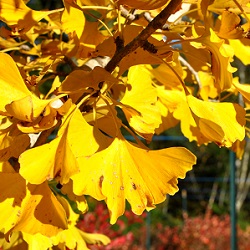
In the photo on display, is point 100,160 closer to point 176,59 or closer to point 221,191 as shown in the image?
point 176,59

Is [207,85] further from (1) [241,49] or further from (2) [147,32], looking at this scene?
(2) [147,32]

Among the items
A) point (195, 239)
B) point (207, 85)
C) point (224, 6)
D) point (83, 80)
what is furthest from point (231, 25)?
point (195, 239)

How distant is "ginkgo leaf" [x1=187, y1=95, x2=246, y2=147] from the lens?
0.51 metres

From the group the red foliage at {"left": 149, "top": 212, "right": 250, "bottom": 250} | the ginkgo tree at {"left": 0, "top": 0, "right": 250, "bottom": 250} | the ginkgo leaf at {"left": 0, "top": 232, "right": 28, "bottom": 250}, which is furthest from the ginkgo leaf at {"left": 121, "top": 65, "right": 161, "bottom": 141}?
the red foliage at {"left": 149, "top": 212, "right": 250, "bottom": 250}

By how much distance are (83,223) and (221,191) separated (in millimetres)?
5213

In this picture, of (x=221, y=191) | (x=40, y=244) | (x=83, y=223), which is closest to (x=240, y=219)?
(x=221, y=191)

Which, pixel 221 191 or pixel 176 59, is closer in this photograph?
pixel 176 59

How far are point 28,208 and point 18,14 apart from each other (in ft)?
0.58

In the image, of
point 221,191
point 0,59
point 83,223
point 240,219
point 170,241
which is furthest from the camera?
point 221,191

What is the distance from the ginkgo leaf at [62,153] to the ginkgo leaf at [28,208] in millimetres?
49

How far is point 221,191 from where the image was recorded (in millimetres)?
7605

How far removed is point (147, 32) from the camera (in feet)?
1.62

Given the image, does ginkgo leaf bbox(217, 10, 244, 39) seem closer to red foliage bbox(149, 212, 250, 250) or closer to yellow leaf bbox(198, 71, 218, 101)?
yellow leaf bbox(198, 71, 218, 101)

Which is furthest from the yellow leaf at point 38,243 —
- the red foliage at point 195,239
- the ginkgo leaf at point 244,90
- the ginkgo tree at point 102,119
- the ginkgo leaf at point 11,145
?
the red foliage at point 195,239
